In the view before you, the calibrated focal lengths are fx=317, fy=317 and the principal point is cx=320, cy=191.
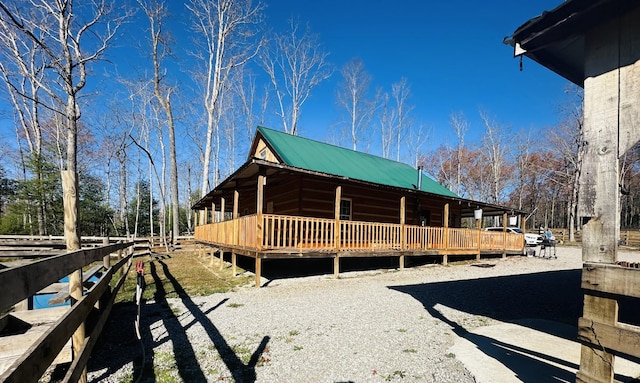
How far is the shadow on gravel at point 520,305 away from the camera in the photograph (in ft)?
13.7

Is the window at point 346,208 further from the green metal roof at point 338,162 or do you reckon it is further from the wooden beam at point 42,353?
the wooden beam at point 42,353

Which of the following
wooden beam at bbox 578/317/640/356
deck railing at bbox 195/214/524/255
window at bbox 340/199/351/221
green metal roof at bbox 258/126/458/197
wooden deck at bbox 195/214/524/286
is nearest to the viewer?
wooden beam at bbox 578/317/640/356

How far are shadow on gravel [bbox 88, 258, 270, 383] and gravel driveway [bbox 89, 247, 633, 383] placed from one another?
0.7 inches

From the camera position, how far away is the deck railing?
33.8 ft

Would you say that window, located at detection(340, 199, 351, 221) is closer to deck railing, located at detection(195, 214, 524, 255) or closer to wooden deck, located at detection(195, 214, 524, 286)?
deck railing, located at detection(195, 214, 524, 255)

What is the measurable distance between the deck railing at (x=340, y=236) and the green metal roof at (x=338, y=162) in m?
2.36

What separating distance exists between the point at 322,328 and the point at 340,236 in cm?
594

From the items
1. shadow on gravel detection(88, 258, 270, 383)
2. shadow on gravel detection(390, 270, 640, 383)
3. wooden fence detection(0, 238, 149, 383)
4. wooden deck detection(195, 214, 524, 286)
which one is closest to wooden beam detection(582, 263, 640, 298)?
shadow on gravel detection(390, 270, 640, 383)

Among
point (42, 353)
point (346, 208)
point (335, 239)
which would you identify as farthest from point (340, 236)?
point (42, 353)

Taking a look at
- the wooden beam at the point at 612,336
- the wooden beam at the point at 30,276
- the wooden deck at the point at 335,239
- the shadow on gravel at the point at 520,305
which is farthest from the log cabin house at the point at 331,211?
the wooden beam at the point at 612,336

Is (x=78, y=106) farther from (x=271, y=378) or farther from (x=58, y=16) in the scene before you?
(x=271, y=378)

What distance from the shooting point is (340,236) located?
1171 centimetres

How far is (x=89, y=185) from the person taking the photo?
3344 centimetres

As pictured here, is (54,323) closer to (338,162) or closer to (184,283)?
(184,283)
